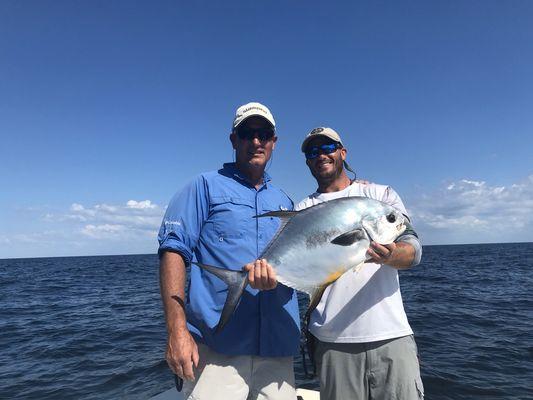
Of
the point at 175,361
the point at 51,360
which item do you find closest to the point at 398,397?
the point at 175,361

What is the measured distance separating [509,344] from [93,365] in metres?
12.9

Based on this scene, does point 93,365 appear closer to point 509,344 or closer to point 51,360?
point 51,360

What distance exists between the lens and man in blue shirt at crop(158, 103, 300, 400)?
333 cm

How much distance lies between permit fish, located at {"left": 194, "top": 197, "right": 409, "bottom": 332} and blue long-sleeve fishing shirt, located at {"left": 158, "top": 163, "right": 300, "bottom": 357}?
0.41m

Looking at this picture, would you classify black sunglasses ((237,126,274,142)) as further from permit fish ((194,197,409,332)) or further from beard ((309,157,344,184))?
permit fish ((194,197,409,332))

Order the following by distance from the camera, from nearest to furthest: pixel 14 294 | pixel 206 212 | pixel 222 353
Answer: pixel 222 353
pixel 206 212
pixel 14 294

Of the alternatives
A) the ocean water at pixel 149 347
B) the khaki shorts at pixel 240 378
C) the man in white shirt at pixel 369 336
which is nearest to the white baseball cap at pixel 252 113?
the man in white shirt at pixel 369 336

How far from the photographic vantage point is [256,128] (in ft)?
12.8

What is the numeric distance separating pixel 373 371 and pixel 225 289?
1.69 m

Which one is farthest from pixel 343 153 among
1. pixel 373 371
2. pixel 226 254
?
pixel 373 371

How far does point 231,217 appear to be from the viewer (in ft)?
12.2

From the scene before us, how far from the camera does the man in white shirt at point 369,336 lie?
3.59 meters

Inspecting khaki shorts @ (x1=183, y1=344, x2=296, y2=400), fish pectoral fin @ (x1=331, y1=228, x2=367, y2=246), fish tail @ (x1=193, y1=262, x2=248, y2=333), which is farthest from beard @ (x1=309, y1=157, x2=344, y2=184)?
khaki shorts @ (x1=183, y1=344, x2=296, y2=400)

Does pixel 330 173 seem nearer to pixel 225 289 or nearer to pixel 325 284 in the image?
pixel 325 284
